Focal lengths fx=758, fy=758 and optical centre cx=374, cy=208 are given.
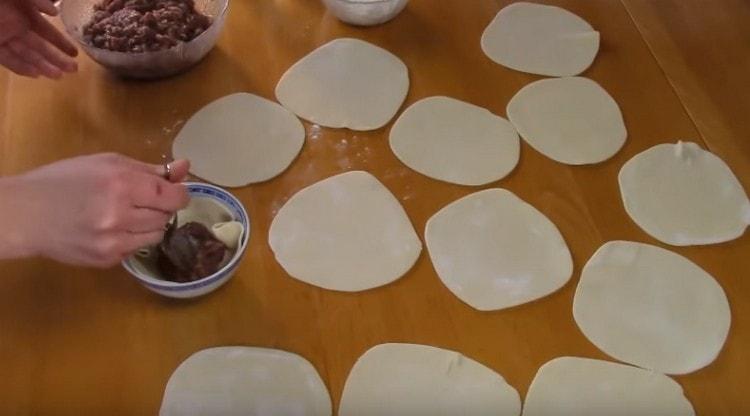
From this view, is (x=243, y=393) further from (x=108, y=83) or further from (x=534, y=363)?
(x=108, y=83)

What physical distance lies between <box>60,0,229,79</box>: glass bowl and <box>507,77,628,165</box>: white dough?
17.6 inches

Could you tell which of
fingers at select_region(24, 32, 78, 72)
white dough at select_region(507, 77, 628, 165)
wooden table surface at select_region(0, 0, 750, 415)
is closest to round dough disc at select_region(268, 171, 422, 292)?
wooden table surface at select_region(0, 0, 750, 415)

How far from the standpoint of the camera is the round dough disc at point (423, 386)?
2.59ft

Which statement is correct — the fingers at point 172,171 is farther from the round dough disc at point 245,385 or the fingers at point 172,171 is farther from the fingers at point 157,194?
the round dough disc at point 245,385

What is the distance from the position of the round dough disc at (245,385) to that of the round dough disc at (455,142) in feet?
1.08

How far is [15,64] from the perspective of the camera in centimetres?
104

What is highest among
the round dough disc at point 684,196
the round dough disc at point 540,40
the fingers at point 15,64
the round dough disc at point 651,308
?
the fingers at point 15,64

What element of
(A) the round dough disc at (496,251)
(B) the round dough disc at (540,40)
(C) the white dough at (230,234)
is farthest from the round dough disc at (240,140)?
(B) the round dough disc at (540,40)

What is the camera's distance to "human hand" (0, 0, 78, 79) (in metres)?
1.03

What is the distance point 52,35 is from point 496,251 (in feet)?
2.29

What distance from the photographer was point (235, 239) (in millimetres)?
860

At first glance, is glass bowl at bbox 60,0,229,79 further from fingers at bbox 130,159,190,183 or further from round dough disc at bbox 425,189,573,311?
round dough disc at bbox 425,189,573,311

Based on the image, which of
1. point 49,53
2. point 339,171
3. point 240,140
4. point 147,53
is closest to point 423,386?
point 339,171

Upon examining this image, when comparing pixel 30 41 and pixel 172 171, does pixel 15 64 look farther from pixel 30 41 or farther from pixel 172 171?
pixel 172 171
